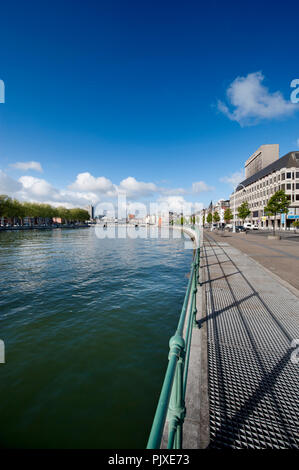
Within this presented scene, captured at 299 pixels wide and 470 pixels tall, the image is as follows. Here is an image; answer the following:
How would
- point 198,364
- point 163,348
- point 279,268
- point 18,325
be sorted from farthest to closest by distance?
point 279,268 → point 18,325 → point 163,348 → point 198,364

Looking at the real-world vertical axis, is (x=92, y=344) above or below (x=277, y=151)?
below

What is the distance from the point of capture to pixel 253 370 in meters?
3.59

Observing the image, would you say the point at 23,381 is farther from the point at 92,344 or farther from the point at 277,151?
the point at 277,151

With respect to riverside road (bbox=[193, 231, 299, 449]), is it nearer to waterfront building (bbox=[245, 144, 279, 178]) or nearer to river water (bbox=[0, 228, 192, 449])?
river water (bbox=[0, 228, 192, 449])

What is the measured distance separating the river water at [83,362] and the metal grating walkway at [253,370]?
5.17 ft

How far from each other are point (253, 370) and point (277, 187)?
3011 inches

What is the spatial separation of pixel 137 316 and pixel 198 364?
4.46 metres

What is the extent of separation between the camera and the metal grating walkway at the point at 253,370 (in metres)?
2.58

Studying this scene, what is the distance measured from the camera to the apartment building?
203 feet

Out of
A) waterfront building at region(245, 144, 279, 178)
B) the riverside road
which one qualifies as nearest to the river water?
the riverside road

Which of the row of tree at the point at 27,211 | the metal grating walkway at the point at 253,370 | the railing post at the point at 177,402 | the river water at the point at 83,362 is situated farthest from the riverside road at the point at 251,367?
the row of tree at the point at 27,211

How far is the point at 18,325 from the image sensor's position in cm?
728
